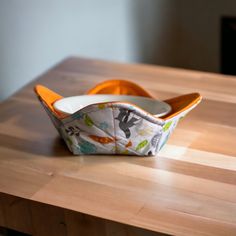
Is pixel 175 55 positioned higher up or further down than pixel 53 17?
further down

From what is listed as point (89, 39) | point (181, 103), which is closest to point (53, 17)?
point (89, 39)

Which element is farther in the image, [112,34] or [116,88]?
[112,34]

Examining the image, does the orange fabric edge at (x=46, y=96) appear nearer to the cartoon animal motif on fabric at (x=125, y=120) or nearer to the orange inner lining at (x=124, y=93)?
the orange inner lining at (x=124, y=93)

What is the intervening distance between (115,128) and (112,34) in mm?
1033

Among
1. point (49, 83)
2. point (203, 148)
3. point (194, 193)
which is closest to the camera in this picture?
point (194, 193)

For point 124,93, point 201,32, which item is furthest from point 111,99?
point 201,32

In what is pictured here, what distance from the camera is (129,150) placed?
0.94 metres

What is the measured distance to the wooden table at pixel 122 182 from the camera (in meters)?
0.79

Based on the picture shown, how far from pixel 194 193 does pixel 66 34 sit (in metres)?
0.93

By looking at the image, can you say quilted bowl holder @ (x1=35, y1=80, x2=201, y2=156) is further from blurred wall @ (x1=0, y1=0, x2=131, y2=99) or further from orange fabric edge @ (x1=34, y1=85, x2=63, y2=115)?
blurred wall @ (x1=0, y1=0, x2=131, y2=99)

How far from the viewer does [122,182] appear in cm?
88

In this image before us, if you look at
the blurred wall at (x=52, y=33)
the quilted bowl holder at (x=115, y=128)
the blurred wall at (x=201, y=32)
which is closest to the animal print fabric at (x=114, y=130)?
the quilted bowl holder at (x=115, y=128)

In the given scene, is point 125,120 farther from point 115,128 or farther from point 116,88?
point 116,88

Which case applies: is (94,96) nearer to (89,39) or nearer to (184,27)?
(89,39)
